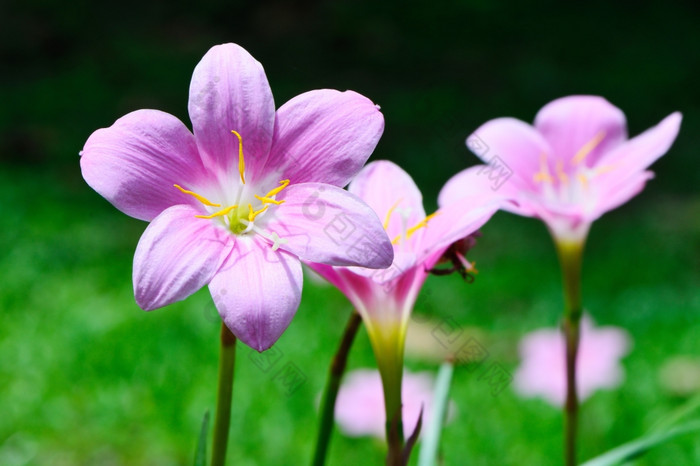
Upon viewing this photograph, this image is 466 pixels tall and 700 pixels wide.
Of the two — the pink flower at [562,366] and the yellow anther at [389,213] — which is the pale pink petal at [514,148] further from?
the pink flower at [562,366]

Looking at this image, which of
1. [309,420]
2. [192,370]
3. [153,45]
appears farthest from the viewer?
[153,45]

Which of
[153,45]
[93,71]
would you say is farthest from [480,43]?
[93,71]

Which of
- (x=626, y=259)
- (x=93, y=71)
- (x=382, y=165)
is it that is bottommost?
(x=93, y=71)

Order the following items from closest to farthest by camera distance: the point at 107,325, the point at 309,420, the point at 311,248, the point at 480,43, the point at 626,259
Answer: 1. the point at 311,248
2. the point at 309,420
3. the point at 107,325
4. the point at 626,259
5. the point at 480,43

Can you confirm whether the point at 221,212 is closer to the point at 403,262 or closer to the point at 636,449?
the point at 403,262

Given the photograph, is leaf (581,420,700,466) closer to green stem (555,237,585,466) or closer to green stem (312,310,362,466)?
green stem (555,237,585,466)

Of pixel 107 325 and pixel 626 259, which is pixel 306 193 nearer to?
pixel 107 325

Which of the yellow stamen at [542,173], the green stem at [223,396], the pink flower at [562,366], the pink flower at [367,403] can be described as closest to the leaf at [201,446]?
the green stem at [223,396]
